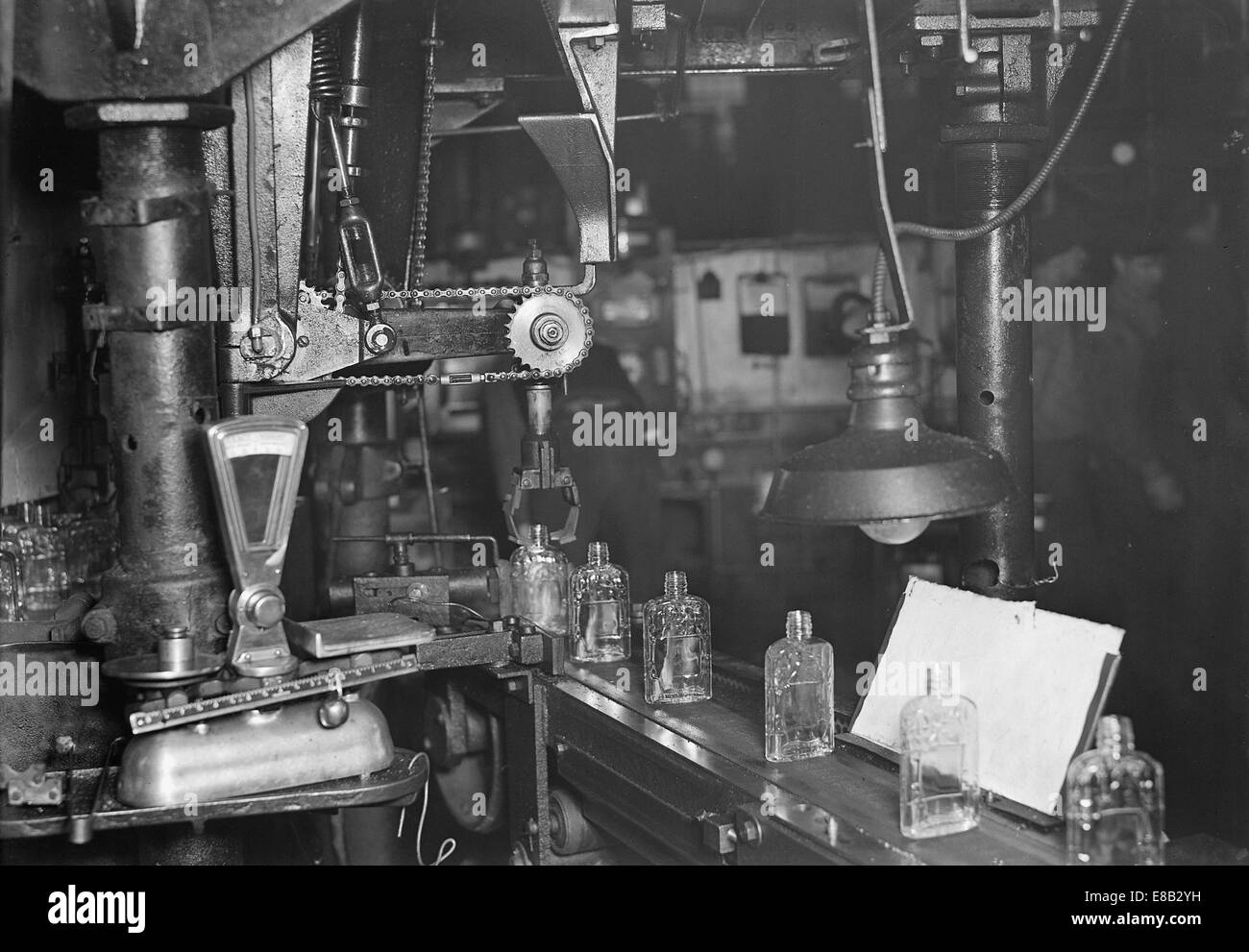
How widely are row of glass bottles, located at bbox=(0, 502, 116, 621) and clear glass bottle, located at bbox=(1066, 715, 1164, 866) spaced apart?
88.0 inches

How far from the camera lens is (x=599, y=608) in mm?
3166

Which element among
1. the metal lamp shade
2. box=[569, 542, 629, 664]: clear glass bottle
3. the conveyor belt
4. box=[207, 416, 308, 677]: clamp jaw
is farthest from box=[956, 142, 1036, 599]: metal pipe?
box=[207, 416, 308, 677]: clamp jaw

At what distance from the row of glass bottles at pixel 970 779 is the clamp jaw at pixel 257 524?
900 millimetres

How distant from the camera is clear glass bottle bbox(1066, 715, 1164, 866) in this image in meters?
1.81

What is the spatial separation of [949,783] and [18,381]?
2383 millimetres

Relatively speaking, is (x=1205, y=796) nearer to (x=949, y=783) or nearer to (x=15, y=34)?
(x=949, y=783)

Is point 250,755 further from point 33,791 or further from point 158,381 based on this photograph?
point 158,381

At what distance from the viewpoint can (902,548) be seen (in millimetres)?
6312

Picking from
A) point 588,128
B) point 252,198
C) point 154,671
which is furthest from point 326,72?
point 154,671

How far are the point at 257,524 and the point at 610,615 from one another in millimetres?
1055

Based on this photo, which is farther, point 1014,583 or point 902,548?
point 902,548

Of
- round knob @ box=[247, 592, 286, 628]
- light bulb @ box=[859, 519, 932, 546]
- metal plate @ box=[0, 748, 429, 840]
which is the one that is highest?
light bulb @ box=[859, 519, 932, 546]

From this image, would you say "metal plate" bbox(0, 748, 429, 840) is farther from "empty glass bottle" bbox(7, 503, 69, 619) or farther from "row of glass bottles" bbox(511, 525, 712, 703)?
"empty glass bottle" bbox(7, 503, 69, 619)
